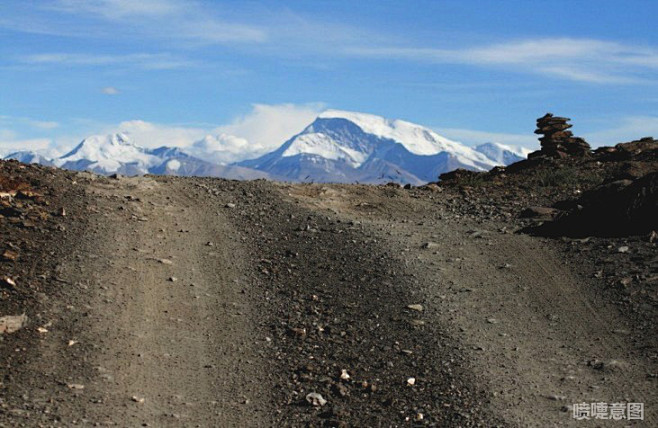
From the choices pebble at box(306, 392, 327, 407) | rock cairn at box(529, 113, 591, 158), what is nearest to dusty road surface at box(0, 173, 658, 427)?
pebble at box(306, 392, 327, 407)

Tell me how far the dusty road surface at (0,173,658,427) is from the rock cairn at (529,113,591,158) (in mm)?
13371

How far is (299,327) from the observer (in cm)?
1533

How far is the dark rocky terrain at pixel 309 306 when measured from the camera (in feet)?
41.3

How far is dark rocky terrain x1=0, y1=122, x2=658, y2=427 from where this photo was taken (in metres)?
12.6

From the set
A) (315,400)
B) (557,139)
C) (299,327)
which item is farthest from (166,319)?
(557,139)

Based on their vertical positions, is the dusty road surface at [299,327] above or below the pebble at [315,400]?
above

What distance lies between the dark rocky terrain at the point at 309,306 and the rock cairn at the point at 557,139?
10.8 meters

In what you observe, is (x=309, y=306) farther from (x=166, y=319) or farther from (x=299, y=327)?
(x=166, y=319)

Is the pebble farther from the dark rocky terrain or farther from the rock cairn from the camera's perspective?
the rock cairn

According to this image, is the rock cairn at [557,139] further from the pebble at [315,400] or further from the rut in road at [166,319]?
the pebble at [315,400]

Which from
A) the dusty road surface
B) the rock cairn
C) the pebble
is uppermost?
the rock cairn

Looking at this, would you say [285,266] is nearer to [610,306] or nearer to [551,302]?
[551,302]

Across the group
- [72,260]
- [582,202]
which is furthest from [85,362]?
[582,202]

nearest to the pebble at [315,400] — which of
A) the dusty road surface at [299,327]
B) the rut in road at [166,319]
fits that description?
the dusty road surface at [299,327]
